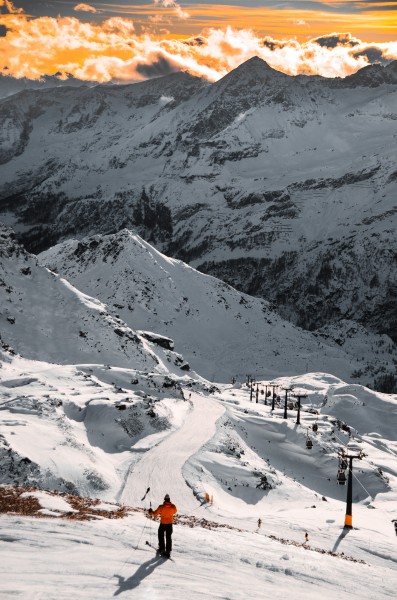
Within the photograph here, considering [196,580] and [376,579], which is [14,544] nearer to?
[196,580]

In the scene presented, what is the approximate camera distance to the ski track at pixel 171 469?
128 ft

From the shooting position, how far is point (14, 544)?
63.7 feet

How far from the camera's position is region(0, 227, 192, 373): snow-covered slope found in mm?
89625

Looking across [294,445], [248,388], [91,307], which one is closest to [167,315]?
[248,388]

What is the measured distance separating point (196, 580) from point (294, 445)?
162ft

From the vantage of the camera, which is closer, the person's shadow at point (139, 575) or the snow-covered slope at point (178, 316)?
the person's shadow at point (139, 575)

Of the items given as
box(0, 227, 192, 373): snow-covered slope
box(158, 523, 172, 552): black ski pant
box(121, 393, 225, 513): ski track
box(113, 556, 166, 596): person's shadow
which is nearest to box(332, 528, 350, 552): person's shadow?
box(121, 393, 225, 513): ski track

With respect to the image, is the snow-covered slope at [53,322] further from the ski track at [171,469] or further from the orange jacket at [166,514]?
the orange jacket at [166,514]

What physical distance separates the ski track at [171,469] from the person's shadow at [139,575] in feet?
56.1

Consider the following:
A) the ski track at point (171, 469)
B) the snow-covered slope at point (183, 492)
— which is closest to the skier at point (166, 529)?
the snow-covered slope at point (183, 492)

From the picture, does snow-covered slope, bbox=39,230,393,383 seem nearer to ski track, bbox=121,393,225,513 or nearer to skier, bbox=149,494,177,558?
ski track, bbox=121,393,225,513

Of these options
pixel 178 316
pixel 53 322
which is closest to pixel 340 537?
pixel 53 322

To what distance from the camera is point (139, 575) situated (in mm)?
18453

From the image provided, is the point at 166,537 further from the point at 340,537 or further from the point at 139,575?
the point at 340,537
